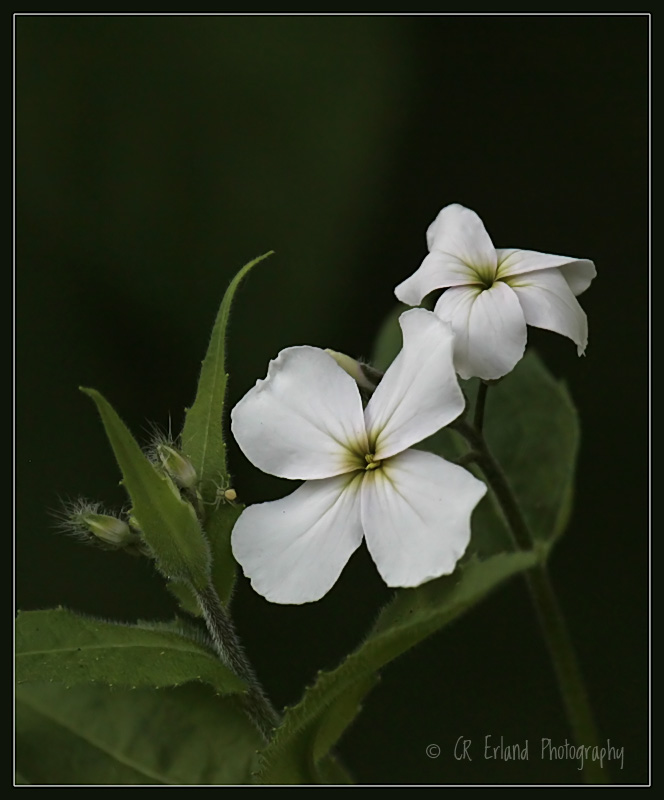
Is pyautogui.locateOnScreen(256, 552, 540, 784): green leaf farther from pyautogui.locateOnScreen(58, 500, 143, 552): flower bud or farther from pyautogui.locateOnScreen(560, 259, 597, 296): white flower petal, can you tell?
pyautogui.locateOnScreen(560, 259, 597, 296): white flower petal

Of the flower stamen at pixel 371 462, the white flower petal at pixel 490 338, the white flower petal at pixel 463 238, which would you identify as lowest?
the flower stamen at pixel 371 462

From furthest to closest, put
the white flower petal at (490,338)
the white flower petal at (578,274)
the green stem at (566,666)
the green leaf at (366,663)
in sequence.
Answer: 1. the green stem at (566,666)
2. the white flower petal at (578,274)
3. the white flower petal at (490,338)
4. the green leaf at (366,663)

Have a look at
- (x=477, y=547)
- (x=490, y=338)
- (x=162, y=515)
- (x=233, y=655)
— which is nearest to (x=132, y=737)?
(x=233, y=655)

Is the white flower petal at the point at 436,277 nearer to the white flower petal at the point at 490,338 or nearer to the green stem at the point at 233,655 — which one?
the white flower petal at the point at 490,338

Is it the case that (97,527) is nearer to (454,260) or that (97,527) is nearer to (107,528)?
(107,528)

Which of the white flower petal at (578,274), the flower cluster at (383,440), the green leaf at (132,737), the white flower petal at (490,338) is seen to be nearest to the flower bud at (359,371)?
the flower cluster at (383,440)

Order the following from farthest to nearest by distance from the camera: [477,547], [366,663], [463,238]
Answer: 1. [477,547]
2. [463,238]
3. [366,663]
